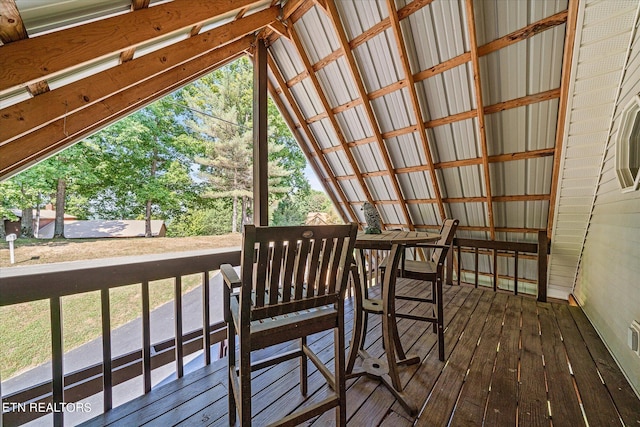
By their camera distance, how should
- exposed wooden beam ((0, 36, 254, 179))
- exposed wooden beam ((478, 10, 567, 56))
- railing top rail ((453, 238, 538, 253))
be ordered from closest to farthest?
exposed wooden beam ((0, 36, 254, 179)) < exposed wooden beam ((478, 10, 567, 56)) < railing top rail ((453, 238, 538, 253))

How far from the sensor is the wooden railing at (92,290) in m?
1.00

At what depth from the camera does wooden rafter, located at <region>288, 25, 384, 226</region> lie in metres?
4.00

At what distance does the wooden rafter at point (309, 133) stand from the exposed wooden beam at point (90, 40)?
3114 millimetres

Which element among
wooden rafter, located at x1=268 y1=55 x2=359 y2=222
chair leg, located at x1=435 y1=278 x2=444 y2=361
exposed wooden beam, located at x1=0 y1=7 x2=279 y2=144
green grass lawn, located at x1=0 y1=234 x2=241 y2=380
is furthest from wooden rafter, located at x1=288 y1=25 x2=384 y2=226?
green grass lawn, located at x1=0 y1=234 x2=241 y2=380

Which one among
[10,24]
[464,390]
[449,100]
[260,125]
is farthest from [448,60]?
[10,24]

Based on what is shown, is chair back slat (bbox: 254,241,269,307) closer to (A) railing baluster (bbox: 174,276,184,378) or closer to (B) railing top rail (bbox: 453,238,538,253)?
(A) railing baluster (bbox: 174,276,184,378)

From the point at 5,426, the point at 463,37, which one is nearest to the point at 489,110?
the point at 463,37

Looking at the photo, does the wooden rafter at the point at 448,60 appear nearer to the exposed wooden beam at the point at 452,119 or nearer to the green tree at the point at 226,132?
the exposed wooden beam at the point at 452,119

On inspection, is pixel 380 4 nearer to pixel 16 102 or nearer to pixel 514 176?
pixel 514 176

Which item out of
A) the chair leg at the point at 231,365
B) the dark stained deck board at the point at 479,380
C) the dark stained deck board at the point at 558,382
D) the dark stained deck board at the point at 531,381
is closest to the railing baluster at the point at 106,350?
the chair leg at the point at 231,365

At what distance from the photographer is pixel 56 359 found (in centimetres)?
114

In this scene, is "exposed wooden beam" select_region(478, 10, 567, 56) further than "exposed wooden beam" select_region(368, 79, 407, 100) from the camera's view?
No

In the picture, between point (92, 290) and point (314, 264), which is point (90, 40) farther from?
point (314, 264)

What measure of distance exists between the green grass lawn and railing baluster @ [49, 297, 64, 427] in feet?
14.4
